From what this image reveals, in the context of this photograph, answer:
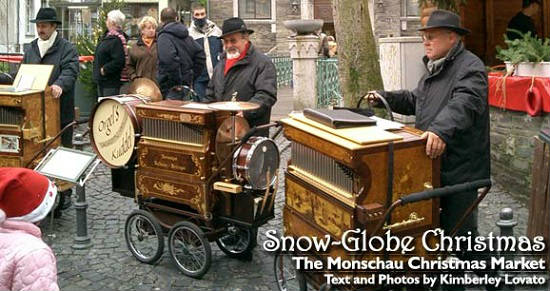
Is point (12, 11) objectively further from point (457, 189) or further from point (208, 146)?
point (457, 189)

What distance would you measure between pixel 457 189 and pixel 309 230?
836 millimetres

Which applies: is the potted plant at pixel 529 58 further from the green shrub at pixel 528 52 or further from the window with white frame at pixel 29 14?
the window with white frame at pixel 29 14

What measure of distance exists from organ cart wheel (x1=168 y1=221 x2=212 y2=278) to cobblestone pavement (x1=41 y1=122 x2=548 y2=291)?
0.26 ft

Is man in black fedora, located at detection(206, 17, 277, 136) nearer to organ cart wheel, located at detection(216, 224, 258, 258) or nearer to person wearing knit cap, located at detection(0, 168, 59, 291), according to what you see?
organ cart wheel, located at detection(216, 224, 258, 258)

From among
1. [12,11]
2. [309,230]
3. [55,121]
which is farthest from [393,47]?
[12,11]

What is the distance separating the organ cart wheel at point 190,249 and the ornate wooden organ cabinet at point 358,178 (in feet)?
3.98

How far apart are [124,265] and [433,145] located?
2859mm

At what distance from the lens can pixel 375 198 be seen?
11.3 feet

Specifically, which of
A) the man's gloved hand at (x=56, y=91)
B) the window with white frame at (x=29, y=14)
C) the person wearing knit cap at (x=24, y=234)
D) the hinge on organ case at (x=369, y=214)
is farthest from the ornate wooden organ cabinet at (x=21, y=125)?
the window with white frame at (x=29, y=14)

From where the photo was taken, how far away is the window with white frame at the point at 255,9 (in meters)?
34.6

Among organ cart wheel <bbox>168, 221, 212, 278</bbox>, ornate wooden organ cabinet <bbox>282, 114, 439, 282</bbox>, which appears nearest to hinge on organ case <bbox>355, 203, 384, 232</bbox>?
ornate wooden organ cabinet <bbox>282, 114, 439, 282</bbox>

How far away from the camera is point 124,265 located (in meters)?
5.48

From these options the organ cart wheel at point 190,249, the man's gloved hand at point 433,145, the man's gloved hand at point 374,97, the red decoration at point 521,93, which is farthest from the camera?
the red decoration at point 521,93

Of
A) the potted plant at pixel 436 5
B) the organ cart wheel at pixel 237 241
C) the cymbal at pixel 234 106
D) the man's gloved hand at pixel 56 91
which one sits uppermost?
the potted plant at pixel 436 5
